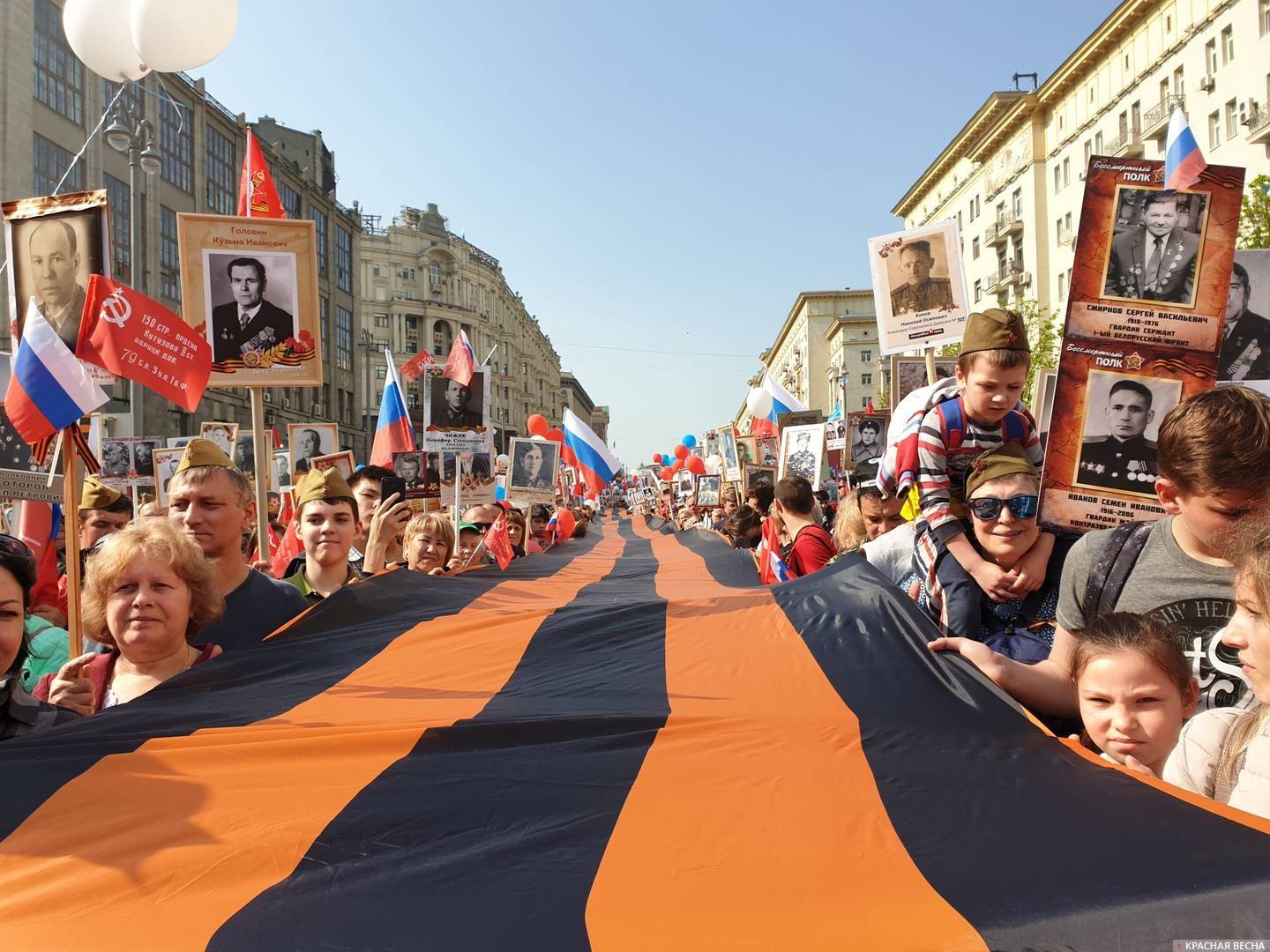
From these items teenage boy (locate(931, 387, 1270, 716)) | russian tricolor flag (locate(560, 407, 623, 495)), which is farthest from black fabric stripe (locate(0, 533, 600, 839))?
russian tricolor flag (locate(560, 407, 623, 495))

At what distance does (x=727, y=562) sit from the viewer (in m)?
9.93

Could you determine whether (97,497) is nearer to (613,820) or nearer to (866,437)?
(613,820)

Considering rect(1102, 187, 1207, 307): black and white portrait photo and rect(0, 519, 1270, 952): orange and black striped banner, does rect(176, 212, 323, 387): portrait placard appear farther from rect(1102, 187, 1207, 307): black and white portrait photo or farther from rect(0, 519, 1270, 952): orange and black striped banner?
rect(1102, 187, 1207, 307): black and white portrait photo

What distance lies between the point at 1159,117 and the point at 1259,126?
303 inches

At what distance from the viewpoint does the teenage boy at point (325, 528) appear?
4.64 meters

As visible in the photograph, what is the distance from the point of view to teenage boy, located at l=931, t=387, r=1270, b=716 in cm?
235

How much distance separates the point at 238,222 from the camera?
5879mm

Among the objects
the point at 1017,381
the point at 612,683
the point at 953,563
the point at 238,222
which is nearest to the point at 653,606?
the point at 612,683

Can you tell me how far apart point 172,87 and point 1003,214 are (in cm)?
4043

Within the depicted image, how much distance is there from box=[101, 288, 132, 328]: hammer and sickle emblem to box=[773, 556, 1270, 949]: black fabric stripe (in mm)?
3700

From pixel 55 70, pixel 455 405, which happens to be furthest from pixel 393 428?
pixel 55 70

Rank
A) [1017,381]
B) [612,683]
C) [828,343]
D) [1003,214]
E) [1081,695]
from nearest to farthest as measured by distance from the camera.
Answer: [1081,695] < [612,683] < [1017,381] < [1003,214] < [828,343]

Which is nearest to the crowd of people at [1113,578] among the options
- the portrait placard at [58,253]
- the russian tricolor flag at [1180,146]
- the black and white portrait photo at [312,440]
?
the russian tricolor flag at [1180,146]

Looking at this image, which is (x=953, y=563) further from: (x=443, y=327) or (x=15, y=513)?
(x=443, y=327)
